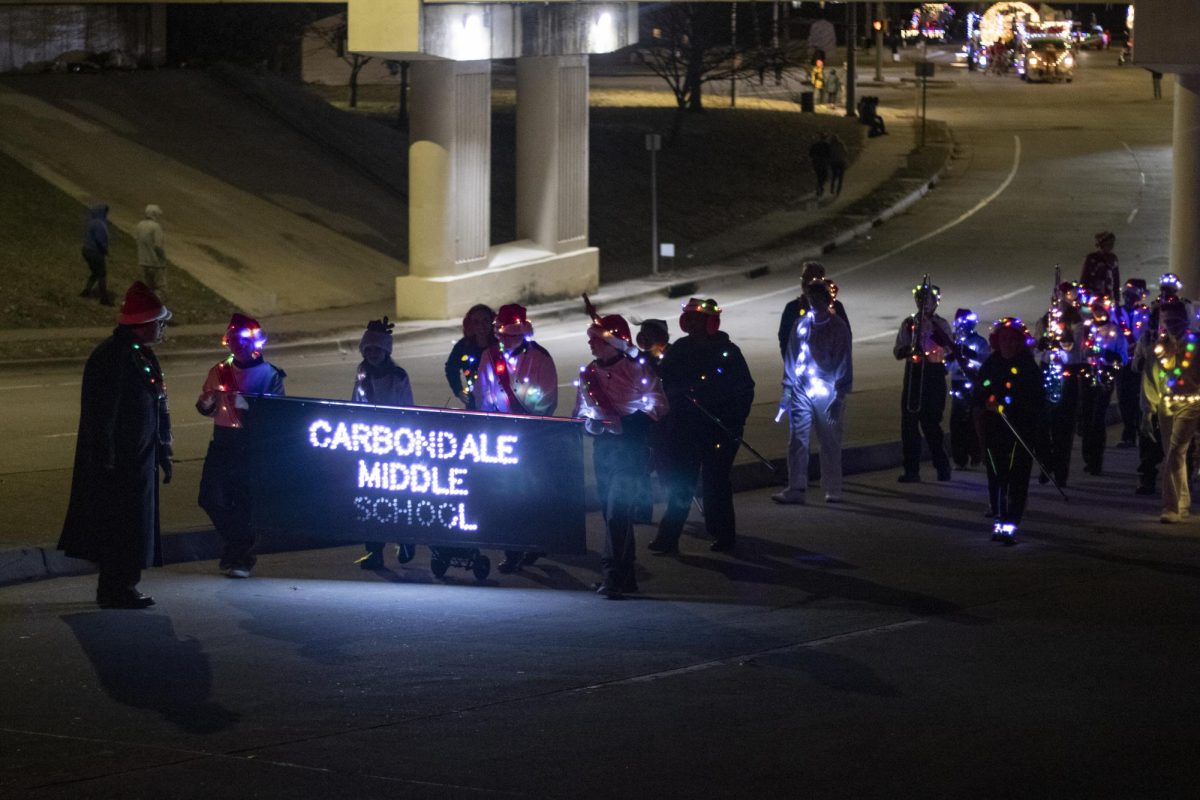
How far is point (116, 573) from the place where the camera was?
11.3m

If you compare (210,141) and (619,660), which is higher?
(210,141)

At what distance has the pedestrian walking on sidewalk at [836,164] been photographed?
4538 cm

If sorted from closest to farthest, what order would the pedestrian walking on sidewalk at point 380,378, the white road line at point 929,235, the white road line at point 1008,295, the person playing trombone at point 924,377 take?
1. the pedestrian walking on sidewalk at point 380,378
2. the person playing trombone at point 924,377
3. the white road line at point 1008,295
4. the white road line at point 929,235

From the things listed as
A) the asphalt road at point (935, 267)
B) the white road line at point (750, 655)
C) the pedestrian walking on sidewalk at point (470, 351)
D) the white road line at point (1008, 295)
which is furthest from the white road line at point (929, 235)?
the white road line at point (750, 655)

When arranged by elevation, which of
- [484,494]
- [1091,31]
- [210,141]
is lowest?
[484,494]

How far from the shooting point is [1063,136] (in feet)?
188

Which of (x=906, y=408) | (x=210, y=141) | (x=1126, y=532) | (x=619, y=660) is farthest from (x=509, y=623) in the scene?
(x=210, y=141)

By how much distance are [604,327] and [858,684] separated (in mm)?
3355

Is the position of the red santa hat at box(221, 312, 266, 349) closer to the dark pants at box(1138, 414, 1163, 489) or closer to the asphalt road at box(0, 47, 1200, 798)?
the asphalt road at box(0, 47, 1200, 798)

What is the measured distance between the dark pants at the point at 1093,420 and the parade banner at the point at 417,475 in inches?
266

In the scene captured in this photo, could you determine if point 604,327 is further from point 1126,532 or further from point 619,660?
point 1126,532

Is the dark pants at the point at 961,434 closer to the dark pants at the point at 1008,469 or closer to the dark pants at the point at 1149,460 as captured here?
the dark pants at the point at 1149,460

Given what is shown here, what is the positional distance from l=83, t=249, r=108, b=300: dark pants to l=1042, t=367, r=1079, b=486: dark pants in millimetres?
15185

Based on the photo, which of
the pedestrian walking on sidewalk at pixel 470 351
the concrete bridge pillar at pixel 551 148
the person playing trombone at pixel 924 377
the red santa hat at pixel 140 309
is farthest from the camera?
the concrete bridge pillar at pixel 551 148
